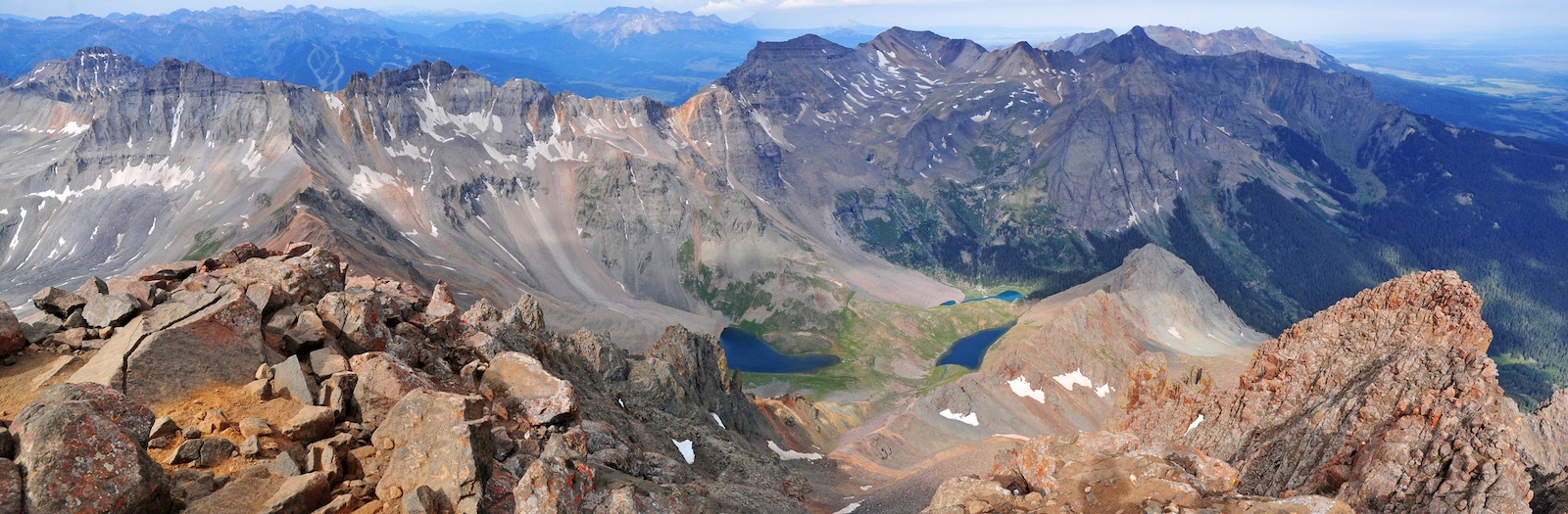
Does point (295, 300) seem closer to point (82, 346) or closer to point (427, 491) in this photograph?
point (82, 346)

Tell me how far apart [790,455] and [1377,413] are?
202ft

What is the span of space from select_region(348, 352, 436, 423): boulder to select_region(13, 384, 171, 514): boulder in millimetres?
6161

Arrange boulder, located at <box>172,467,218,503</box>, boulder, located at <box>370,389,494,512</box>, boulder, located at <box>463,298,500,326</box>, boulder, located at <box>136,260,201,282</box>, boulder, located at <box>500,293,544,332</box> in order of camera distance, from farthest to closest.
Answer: boulder, located at <box>500,293,544,332</box>, boulder, located at <box>463,298,500,326</box>, boulder, located at <box>136,260,201,282</box>, boulder, located at <box>370,389,494,512</box>, boulder, located at <box>172,467,218,503</box>

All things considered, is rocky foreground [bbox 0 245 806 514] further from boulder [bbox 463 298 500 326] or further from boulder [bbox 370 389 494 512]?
boulder [bbox 463 298 500 326]

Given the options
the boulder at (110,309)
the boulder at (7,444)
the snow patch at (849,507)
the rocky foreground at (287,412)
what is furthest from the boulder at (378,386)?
the snow patch at (849,507)

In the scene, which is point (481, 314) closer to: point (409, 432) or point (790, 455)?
point (790, 455)

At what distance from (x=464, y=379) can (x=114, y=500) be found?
13.5m

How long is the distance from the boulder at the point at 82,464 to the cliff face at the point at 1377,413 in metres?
40.0

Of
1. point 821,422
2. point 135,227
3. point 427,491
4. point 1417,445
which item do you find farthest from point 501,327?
point 135,227

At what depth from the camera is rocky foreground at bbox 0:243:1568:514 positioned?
16953mm

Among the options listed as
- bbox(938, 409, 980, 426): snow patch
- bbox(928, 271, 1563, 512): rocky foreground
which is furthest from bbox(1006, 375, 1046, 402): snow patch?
bbox(928, 271, 1563, 512): rocky foreground

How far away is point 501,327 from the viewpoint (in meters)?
45.4

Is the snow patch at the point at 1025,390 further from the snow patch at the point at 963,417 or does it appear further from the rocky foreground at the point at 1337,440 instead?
the rocky foreground at the point at 1337,440

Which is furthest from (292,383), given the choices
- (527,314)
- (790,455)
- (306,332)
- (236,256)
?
(790,455)
